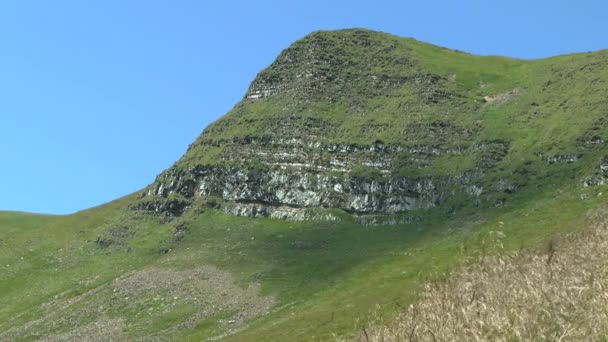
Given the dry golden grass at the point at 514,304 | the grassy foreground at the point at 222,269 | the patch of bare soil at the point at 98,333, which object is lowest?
the patch of bare soil at the point at 98,333

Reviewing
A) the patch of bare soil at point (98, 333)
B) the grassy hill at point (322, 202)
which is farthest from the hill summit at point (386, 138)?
the patch of bare soil at point (98, 333)

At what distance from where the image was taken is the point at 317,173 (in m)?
133

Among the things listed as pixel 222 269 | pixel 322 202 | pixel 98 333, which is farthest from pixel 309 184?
pixel 98 333

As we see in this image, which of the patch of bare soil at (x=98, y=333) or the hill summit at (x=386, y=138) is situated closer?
the patch of bare soil at (x=98, y=333)

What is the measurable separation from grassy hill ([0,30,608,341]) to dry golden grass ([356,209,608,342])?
40399 mm

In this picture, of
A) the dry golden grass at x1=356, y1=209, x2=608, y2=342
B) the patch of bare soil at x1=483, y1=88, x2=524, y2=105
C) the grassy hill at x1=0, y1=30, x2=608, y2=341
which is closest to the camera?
the dry golden grass at x1=356, y1=209, x2=608, y2=342

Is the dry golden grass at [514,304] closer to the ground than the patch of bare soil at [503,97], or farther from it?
closer to the ground

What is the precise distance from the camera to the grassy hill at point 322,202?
8919 cm

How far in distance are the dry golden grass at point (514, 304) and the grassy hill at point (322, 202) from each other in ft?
133

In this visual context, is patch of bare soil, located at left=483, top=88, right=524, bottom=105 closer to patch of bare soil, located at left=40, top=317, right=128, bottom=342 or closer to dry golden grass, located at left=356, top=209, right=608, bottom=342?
patch of bare soil, located at left=40, top=317, right=128, bottom=342

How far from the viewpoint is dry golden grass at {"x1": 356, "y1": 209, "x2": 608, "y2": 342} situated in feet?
43.0

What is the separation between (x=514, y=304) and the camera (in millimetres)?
14297

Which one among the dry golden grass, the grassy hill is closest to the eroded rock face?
the grassy hill

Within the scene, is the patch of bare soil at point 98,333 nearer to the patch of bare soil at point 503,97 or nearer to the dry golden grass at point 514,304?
the dry golden grass at point 514,304
